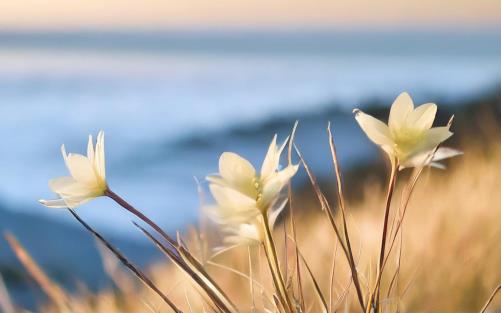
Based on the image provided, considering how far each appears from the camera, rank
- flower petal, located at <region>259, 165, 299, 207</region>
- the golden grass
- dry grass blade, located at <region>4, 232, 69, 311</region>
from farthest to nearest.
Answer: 1. the golden grass
2. dry grass blade, located at <region>4, 232, 69, 311</region>
3. flower petal, located at <region>259, 165, 299, 207</region>

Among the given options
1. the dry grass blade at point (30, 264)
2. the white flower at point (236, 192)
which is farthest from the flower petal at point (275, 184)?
the dry grass blade at point (30, 264)

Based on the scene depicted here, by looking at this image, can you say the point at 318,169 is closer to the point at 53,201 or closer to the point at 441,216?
the point at 441,216

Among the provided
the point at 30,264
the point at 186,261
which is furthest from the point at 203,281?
the point at 30,264

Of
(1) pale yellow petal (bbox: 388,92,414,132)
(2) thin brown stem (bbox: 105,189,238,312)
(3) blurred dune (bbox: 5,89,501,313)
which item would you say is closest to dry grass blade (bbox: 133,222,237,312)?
(2) thin brown stem (bbox: 105,189,238,312)

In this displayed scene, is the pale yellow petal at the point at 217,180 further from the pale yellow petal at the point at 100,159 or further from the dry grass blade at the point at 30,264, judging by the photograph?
the dry grass blade at the point at 30,264

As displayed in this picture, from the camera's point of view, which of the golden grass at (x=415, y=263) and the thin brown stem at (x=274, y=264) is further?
the golden grass at (x=415, y=263)

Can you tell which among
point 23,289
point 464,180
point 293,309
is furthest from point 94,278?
point 293,309

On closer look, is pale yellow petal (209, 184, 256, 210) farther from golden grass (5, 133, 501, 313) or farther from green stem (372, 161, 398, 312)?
golden grass (5, 133, 501, 313)
